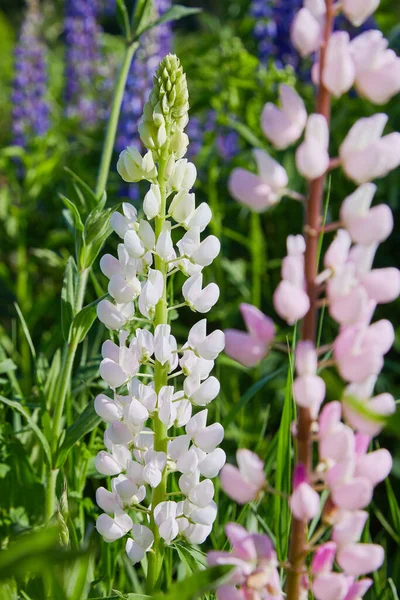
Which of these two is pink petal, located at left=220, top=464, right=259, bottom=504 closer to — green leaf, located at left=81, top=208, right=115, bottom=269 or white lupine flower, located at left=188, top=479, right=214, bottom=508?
white lupine flower, located at left=188, top=479, right=214, bottom=508

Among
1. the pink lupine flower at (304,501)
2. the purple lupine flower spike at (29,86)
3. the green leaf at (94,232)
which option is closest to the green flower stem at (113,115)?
the green leaf at (94,232)

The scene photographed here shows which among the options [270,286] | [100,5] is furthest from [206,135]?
[100,5]

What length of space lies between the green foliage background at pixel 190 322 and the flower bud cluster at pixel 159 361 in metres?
0.07

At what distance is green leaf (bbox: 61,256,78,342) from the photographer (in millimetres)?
1230

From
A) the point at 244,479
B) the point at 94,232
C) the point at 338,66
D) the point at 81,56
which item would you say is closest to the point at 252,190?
the point at 338,66

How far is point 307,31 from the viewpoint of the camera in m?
0.71

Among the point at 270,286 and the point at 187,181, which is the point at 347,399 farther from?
the point at 270,286

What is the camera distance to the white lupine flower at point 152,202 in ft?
3.31

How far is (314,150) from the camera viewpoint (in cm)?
71

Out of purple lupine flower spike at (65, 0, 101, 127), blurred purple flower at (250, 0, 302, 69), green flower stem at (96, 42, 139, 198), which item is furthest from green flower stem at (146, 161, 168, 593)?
purple lupine flower spike at (65, 0, 101, 127)

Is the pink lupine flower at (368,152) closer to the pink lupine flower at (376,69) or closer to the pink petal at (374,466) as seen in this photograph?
the pink lupine flower at (376,69)

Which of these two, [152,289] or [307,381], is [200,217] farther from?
[307,381]

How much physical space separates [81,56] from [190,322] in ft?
6.78

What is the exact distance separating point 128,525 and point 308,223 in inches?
19.6
